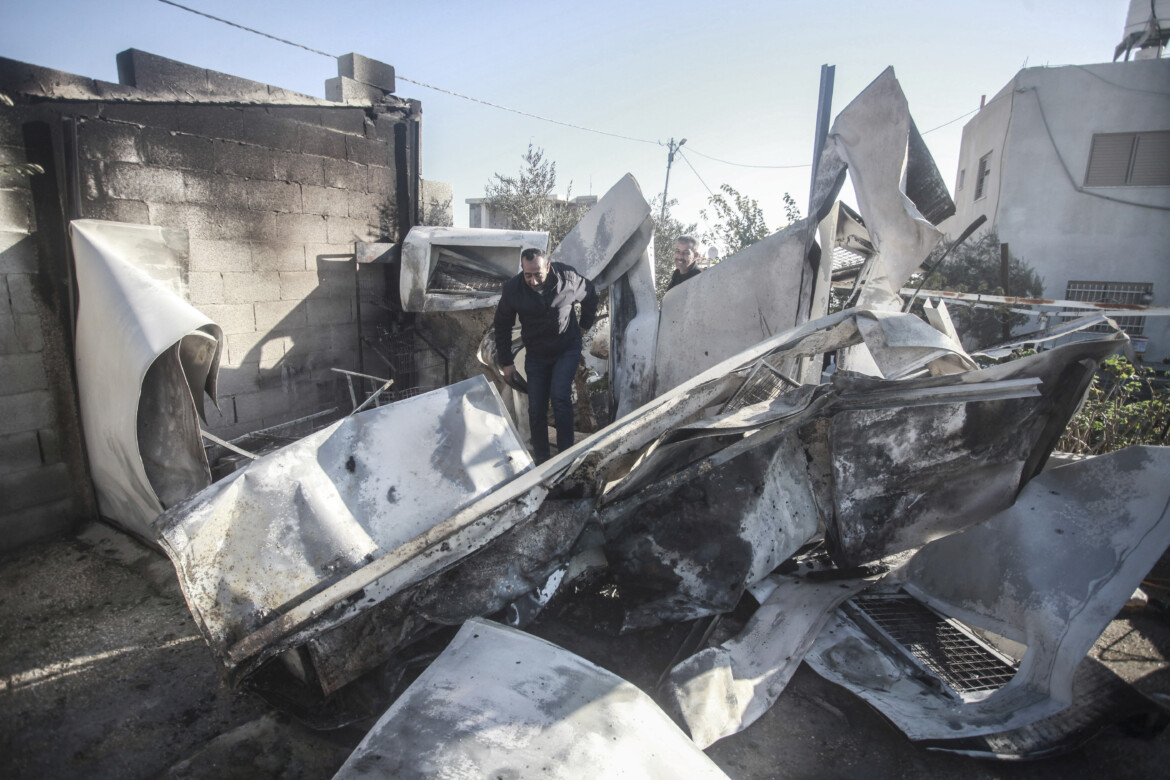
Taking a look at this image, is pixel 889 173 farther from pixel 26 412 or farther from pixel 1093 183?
pixel 1093 183

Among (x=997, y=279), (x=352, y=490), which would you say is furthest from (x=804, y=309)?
(x=997, y=279)

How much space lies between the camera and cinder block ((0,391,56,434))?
9.59 ft

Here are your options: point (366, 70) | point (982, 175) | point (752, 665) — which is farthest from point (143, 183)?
point (982, 175)

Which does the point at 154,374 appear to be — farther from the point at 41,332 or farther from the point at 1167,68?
the point at 1167,68

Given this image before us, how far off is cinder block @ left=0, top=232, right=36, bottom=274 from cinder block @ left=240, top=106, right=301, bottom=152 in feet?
4.69

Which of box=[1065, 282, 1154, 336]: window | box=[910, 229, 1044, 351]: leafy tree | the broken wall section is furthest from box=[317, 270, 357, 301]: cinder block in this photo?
box=[1065, 282, 1154, 336]: window

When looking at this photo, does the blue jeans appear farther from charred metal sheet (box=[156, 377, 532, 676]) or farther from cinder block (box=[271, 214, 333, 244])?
cinder block (box=[271, 214, 333, 244])

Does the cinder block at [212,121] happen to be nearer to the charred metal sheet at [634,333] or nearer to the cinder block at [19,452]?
the cinder block at [19,452]

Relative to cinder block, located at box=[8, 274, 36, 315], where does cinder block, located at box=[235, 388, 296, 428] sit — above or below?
below

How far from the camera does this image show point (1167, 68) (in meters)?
9.95

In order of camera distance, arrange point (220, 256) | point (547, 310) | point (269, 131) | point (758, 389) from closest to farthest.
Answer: point (758, 389), point (547, 310), point (220, 256), point (269, 131)

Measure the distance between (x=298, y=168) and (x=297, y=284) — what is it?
0.84m

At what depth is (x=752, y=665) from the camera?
209cm

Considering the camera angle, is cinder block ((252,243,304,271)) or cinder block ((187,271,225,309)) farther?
cinder block ((252,243,304,271))
